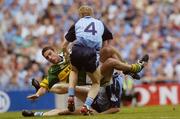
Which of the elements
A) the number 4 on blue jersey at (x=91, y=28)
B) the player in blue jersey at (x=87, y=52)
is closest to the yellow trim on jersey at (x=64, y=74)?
the player in blue jersey at (x=87, y=52)

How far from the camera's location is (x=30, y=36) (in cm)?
2391

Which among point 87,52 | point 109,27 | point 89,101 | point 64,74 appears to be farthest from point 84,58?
point 109,27

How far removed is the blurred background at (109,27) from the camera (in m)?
22.6

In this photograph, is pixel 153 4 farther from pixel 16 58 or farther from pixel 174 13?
pixel 16 58

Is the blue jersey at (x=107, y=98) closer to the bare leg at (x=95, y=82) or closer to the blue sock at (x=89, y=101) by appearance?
the bare leg at (x=95, y=82)

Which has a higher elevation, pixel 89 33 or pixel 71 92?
pixel 89 33

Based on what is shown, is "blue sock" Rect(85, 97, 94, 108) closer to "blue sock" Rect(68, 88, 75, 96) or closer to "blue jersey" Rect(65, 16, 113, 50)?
"blue sock" Rect(68, 88, 75, 96)

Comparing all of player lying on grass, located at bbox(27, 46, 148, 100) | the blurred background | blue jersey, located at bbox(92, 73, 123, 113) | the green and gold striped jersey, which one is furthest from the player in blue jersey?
the blurred background

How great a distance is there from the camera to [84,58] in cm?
1280

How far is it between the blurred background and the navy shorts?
28.7ft

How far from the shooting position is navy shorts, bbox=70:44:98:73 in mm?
12805

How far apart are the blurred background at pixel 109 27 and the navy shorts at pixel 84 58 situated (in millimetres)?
8742

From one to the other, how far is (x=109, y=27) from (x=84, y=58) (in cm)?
1244

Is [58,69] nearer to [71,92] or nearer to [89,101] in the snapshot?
[71,92]
